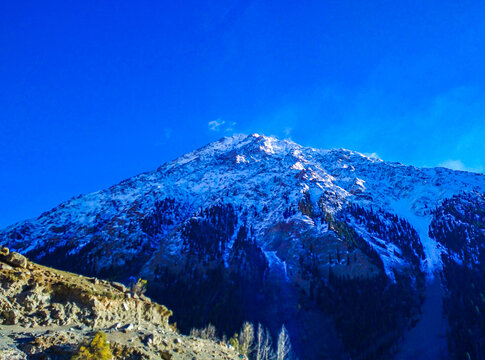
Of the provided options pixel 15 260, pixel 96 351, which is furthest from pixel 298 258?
pixel 96 351

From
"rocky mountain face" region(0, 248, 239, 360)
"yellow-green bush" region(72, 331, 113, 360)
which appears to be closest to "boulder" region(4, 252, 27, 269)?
"rocky mountain face" region(0, 248, 239, 360)

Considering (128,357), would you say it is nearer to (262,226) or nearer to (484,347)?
(484,347)

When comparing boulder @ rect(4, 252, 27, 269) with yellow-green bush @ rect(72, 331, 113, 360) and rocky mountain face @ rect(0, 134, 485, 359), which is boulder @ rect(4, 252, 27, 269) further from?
rocky mountain face @ rect(0, 134, 485, 359)

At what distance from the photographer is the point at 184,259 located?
14450cm

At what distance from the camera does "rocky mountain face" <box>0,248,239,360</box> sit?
13.2 metres

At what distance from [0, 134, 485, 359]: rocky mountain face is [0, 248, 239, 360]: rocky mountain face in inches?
2964

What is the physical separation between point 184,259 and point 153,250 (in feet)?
88.1

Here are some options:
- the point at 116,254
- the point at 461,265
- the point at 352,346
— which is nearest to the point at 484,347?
the point at 352,346

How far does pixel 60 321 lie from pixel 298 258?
131312 millimetres

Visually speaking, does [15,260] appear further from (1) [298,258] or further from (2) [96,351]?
(1) [298,258]

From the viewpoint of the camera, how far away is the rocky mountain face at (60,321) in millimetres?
13172

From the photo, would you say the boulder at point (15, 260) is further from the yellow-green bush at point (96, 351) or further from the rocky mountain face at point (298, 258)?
the rocky mountain face at point (298, 258)

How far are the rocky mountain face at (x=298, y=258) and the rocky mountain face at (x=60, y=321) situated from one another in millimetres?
75290

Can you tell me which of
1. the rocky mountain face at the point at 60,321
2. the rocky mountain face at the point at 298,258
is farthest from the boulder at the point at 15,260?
the rocky mountain face at the point at 298,258
